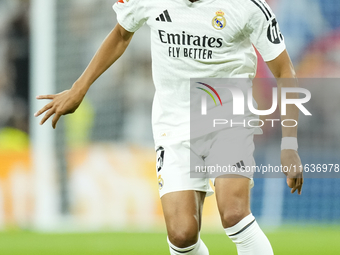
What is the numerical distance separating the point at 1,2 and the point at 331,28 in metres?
5.91

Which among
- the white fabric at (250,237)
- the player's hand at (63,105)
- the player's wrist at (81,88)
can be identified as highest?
the player's wrist at (81,88)

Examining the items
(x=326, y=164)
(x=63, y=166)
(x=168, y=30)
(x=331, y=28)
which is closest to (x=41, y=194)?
(x=63, y=166)

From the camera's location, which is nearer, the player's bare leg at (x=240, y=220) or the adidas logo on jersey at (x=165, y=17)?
the player's bare leg at (x=240, y=220)

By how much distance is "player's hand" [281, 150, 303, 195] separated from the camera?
10.1 feet

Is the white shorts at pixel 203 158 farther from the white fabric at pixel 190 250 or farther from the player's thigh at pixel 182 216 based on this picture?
the white fabric at pixel 190 250

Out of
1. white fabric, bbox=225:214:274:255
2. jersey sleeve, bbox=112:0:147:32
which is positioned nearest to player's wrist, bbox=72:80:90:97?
jersey sleeve, bbox=112:0:147:32

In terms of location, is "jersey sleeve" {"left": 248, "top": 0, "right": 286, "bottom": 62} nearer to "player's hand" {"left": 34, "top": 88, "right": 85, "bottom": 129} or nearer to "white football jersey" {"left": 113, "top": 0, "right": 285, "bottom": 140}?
"white football jersey" {"left": 113, "top": 0, "right": 285, "bottom": 140}

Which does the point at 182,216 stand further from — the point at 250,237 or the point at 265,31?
the point at 265,31

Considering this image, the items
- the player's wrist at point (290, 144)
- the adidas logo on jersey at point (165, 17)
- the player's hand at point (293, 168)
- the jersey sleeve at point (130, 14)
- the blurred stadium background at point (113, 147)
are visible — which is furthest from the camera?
the blurred stadium background at point (113, 147)

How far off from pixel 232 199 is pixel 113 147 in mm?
5415

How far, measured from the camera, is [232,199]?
10.3 ft

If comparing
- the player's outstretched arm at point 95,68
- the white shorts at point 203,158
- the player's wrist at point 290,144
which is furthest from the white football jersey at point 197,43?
the player's wrist at point 290,144

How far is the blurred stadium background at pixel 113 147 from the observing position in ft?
26.7

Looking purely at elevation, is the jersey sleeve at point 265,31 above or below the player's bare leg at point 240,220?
above
